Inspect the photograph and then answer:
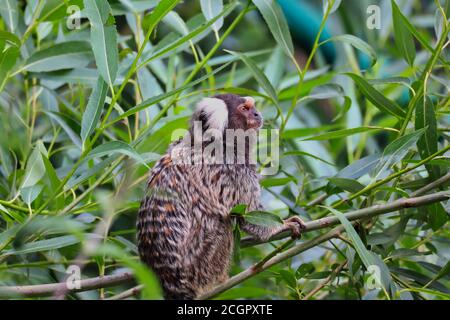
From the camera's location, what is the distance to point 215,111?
2.60 meters

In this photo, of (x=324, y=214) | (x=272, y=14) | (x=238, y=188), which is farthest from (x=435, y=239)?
(x=272, y=14)

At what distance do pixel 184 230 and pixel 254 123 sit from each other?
519mm

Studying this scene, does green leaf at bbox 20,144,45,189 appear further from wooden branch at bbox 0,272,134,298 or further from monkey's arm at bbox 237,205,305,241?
monkey's arm at bbox 237,205,305,241

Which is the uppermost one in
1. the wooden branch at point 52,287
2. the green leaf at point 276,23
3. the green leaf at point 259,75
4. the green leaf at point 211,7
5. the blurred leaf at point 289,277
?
the green leaf at point 211,7

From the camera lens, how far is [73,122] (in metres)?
2.57

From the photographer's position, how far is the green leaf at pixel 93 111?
201cm

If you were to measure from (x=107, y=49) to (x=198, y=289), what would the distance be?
0.75 metres

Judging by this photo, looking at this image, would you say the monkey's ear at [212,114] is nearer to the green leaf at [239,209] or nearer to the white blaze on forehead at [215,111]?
the white blaze on forehead at [215,111]

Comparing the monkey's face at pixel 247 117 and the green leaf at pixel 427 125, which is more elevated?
the monkey's face at pixel 247 117

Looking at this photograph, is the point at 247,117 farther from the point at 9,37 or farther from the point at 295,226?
the point at 9,37

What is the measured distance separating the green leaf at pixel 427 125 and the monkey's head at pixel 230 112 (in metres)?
0.62

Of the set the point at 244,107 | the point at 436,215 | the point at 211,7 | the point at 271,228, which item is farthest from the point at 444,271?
the point at 211,7

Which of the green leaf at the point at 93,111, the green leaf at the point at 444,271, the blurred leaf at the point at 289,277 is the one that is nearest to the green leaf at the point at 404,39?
the green leaf at the point at 444,271

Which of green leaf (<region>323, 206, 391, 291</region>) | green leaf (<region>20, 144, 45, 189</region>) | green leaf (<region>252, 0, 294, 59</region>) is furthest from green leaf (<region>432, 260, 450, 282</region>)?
green leaf (<region>20, 144, 45, 189</region>)
